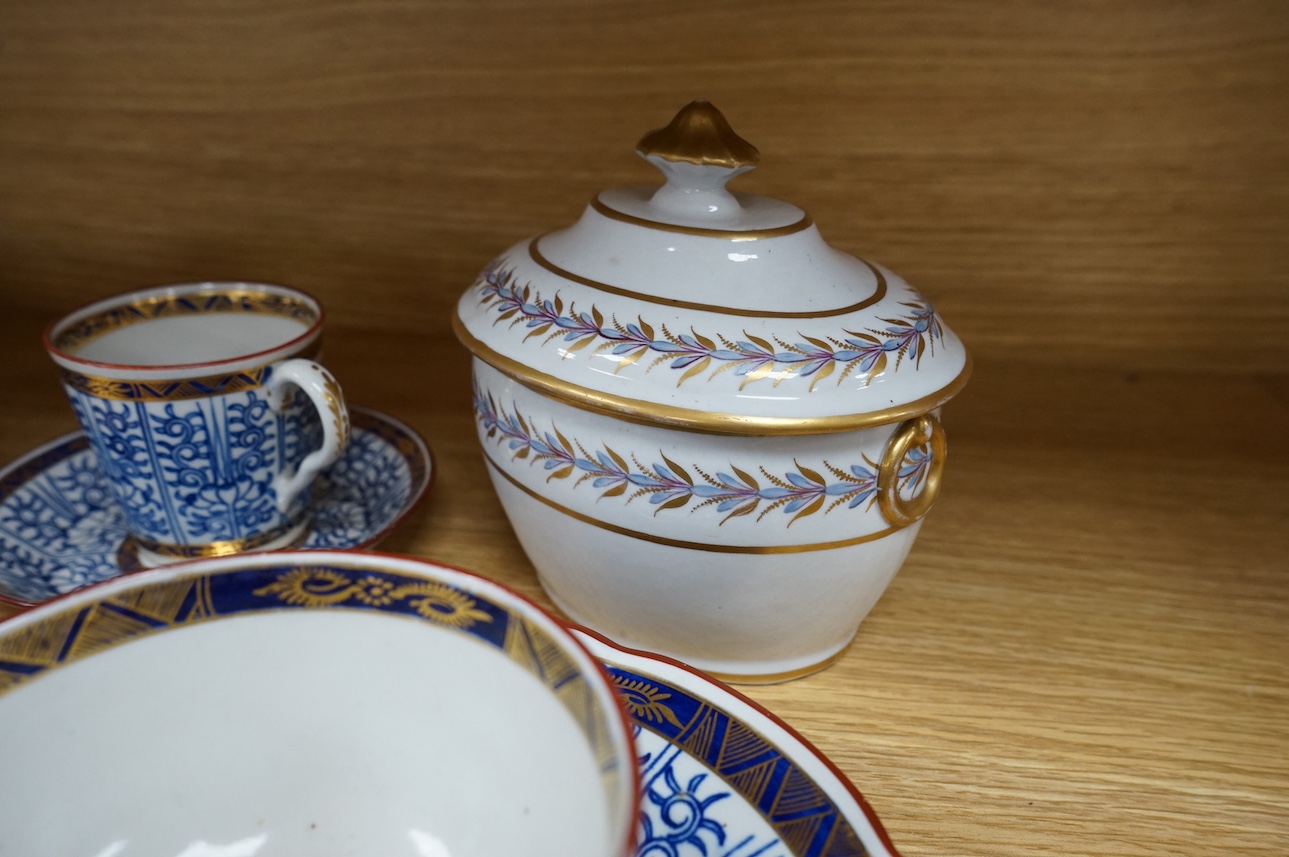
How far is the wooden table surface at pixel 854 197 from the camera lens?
54 centimetres

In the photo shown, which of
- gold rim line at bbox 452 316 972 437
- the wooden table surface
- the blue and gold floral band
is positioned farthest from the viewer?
the wooden table surface

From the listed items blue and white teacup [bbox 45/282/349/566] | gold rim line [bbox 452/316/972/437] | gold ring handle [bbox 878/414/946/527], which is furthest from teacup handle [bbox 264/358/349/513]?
gold ring handle [bbox 878/414/946/527]

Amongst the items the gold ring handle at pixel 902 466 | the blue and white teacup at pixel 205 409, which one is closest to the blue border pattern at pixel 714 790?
the gold ring handle at pixel 902 466

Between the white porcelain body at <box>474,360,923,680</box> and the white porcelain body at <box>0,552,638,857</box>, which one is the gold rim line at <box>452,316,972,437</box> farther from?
the white porcelain body at <box>0,552,638,857</box>

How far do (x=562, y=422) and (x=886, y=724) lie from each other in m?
0.19

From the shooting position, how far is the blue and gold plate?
0.24 metres

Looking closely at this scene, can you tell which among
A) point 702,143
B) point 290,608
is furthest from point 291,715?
point 702,143

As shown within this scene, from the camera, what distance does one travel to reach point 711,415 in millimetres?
324

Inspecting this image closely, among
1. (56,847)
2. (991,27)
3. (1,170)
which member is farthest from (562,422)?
(1,170)

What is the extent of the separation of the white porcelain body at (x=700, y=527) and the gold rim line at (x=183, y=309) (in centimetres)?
16

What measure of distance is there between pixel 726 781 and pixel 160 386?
1.01 ft

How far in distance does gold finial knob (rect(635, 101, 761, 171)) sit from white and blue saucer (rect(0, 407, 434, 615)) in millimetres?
223

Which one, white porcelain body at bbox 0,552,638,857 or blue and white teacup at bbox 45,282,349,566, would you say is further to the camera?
blue and white teacup at bbox 45,282,349,566

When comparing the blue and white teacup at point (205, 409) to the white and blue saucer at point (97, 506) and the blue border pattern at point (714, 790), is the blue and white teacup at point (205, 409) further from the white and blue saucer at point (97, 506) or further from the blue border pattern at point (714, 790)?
the blue border pattern at point (714, 790)
